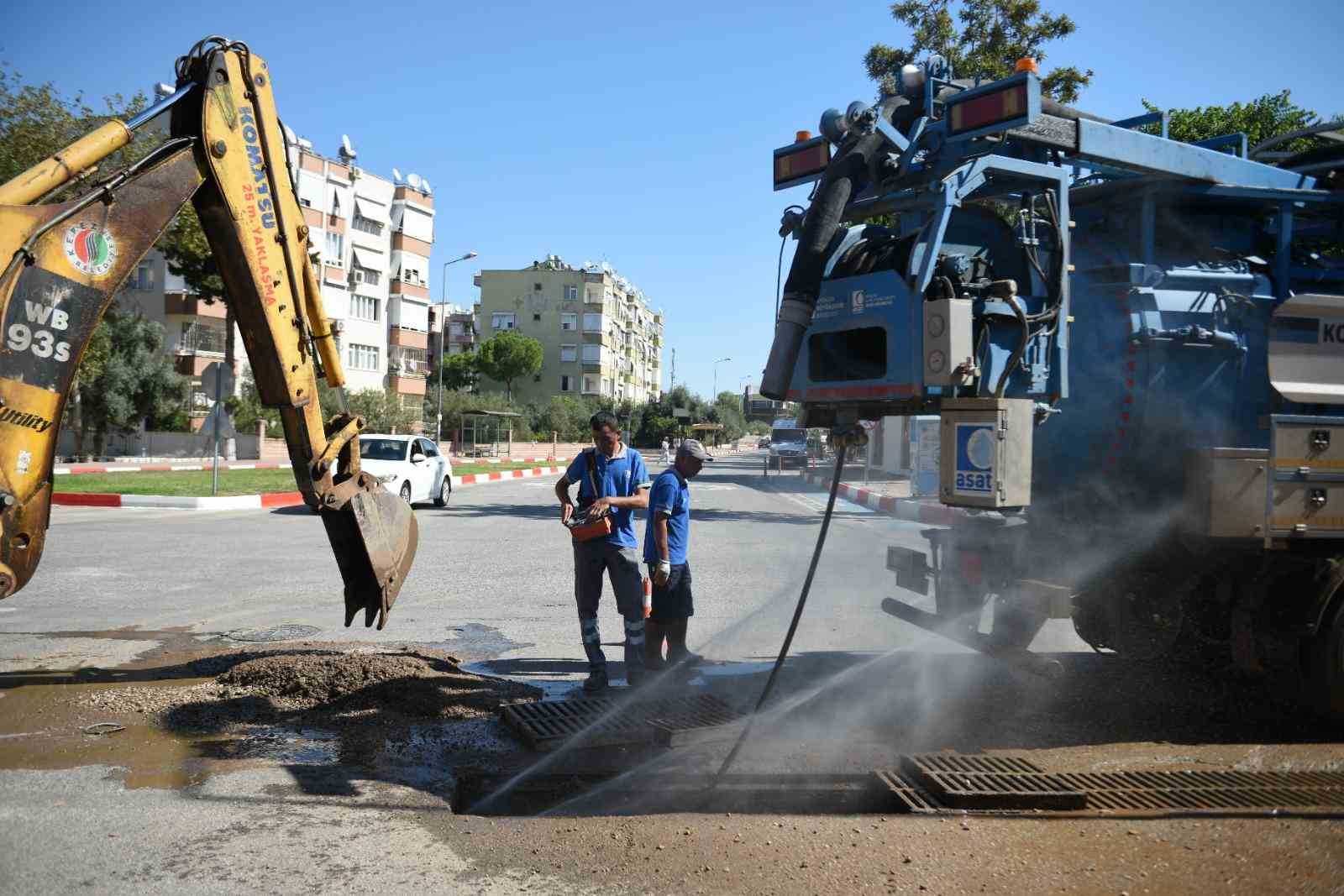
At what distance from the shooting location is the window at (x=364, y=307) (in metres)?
61.2

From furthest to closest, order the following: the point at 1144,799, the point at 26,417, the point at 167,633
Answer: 1. the point at 167,633
2. the point at 1144,799
3. the point at 26,417

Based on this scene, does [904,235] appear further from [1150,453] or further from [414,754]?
[414,754]

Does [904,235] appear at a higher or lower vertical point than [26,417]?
higher

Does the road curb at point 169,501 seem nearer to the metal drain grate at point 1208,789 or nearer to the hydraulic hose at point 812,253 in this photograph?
the hydraulic hose at point 812,253

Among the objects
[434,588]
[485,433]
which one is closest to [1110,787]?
[434,588]

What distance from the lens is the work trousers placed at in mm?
6293

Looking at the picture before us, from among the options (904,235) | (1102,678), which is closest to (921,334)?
(904,235)

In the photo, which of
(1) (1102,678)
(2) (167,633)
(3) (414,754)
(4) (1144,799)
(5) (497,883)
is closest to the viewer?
(5) (497,883)

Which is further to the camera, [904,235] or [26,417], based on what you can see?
[904,235]

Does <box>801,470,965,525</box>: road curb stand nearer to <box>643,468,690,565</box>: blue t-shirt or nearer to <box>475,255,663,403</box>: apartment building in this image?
<box>643,468,690,565</box>: blue t-shirt

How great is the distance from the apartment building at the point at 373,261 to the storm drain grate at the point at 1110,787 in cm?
5355

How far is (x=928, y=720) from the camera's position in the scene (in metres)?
5.67

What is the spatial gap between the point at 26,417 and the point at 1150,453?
222 inches

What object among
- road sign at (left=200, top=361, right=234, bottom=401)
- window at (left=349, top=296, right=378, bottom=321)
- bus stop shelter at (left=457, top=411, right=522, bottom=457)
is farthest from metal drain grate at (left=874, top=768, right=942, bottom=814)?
window at (left=349, top=296, right=378, bottom=321)
